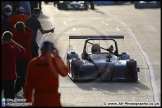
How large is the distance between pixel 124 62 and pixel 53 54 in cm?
706

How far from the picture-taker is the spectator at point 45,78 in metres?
9.60

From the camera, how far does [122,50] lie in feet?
80.2

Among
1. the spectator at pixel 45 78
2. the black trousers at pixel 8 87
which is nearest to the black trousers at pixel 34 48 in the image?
the black trousers at pixel 8 87

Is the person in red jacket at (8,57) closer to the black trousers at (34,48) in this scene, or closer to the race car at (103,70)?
the black trousers at (34,48)

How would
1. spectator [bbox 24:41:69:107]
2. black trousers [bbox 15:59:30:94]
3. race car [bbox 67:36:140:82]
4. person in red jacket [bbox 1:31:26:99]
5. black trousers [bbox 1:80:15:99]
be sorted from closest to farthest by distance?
spectator [bbox 24:41:69:107]
person in red jacket [bbox 1:31:26:99]
black trousers [bbox 1:80:15:99]
black trousers [bbox 15:59:30:94]
race car [bbox 67:36:140:82]

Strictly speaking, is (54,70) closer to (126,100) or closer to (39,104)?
(39,104)

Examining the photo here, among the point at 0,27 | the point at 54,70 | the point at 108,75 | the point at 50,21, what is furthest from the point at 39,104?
the point at 50,21

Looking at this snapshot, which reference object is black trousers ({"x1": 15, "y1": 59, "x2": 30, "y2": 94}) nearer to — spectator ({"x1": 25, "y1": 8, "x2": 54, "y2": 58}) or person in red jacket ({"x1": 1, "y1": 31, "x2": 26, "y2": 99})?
spectator ({"x1": 25, "y1": 8, "x2": 54, "y2": 58})

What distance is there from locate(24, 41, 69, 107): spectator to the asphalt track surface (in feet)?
10.9

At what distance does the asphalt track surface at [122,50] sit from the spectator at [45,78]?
10.9ft

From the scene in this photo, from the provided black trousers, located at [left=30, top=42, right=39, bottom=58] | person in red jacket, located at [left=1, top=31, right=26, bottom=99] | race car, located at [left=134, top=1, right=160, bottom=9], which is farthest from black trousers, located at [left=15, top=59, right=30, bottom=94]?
race car, located at [left=134, top=1, right=160, bottom=9]

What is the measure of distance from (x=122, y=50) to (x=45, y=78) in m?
15.0

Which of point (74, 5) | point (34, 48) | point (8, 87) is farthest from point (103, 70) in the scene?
point (74, 5)

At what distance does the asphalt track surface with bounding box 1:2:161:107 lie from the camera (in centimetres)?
1365
